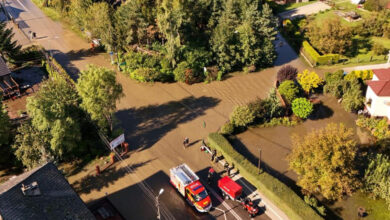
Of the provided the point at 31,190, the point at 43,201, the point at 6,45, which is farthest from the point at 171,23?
the point at 43,201

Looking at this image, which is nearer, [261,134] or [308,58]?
[261,134]

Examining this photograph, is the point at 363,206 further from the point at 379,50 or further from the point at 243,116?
the point at 379,50

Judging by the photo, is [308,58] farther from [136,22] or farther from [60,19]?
[60,19]

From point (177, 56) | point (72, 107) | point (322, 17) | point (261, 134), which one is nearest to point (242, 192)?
point (261, 134)

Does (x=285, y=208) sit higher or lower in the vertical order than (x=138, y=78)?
lower

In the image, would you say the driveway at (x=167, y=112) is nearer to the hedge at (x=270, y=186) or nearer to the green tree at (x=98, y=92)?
the hedge at (x=270, y=186)
